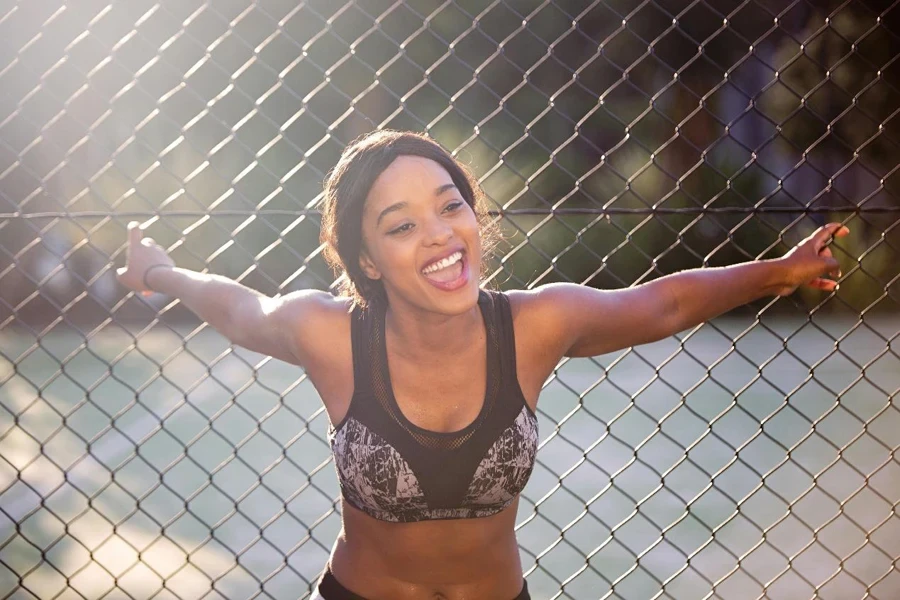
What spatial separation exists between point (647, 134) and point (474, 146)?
2.45 metres

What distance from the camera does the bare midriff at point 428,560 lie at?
2.48 metres

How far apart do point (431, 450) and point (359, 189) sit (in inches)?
28.3

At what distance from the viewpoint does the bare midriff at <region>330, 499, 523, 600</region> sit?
8.14ft

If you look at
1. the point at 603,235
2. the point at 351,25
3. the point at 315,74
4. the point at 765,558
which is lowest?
the point at 765,558

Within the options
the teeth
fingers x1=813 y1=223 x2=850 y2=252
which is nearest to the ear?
the teeth

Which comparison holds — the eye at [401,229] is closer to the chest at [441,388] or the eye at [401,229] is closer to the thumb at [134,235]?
the chest at [441,388]

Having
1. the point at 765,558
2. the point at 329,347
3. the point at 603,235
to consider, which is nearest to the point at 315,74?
the point at 603,235

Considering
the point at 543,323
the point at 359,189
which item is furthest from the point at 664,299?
the point at 359,189

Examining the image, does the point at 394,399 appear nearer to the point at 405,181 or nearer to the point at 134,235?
the point at 405,181

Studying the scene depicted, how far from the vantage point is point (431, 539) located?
8.14ft

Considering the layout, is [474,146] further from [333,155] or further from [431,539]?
[431,539]

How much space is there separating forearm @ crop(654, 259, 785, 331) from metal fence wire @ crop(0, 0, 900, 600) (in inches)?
18.9

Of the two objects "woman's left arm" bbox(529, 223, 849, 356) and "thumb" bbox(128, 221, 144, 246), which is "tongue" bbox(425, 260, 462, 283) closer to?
"woman's left arm" bbox(529, 223, 849, 356)

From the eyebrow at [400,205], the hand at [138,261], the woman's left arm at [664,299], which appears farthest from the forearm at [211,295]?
the woman's left arm at [664,299]
